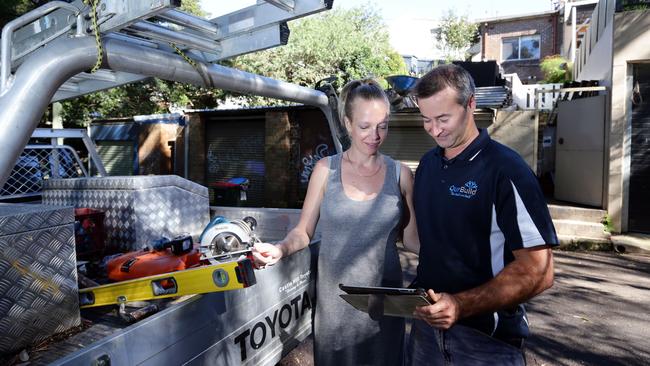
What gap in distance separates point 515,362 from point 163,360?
1.32 meters

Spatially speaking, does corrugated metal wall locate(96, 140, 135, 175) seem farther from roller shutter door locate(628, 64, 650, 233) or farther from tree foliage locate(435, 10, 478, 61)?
tree foliage locate(435, 10, 478, 61)

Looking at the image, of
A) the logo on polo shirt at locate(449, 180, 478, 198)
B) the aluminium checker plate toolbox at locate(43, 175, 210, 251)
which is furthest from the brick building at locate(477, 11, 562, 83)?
the logo on polo shirt at locate(449, 180, 478, 198)

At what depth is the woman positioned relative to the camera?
2.19 metres

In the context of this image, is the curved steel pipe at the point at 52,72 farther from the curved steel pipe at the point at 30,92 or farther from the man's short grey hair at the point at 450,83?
the man's short grey hair at the point at 450,83

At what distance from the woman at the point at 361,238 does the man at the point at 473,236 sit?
27 centimetres

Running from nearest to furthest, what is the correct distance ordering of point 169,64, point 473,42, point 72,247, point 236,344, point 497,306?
point 497,306, point 72,247, point 236,344, point 169,64, point 473,42

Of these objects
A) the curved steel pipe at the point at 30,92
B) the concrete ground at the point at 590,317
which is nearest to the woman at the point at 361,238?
the curved steel pipe at the point at 30,92

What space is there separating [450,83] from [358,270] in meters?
0.97

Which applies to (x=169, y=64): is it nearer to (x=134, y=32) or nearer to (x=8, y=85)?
(x=134, y=32)

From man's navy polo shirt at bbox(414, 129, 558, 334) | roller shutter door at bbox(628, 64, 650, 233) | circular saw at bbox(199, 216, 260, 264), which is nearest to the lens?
man's navy polo shirt at bbox(414, 129, 558, 334)

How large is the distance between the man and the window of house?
1150 inches

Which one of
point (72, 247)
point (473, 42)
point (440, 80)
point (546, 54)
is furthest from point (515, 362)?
point (473, 42)

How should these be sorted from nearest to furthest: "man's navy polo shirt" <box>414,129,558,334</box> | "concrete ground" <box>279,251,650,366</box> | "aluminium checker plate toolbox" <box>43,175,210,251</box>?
1. "man's navy polo shirt" <box>414,129,558,334</box>
2. "aluminium checker plate toolbox" <box>43,175,210,251</box>
3. "concrete ground" <box>279,251,650,366</box>

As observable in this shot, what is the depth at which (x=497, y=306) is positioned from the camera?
1552mm
